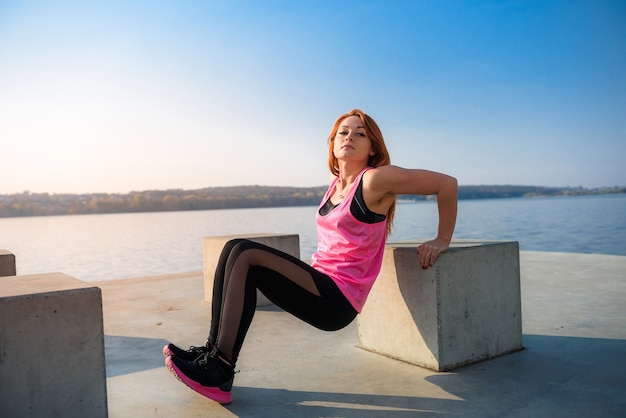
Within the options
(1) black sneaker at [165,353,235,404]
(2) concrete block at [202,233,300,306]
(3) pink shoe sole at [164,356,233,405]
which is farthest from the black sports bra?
(2) concrete block at [202,233,300,306]

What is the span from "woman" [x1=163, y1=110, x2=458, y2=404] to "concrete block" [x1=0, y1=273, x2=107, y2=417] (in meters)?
0.39

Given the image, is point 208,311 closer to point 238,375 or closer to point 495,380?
point 238,375

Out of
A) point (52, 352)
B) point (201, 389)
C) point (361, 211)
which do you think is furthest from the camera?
point (361, 211)

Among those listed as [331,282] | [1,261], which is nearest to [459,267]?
[331,282]

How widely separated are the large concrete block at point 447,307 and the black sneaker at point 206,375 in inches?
49.0

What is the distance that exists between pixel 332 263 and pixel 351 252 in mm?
129

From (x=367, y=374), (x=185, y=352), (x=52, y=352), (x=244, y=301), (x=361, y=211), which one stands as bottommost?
(x=367, y=374)

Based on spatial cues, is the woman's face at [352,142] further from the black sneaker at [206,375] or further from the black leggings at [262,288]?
the black sneaker at [206,375]

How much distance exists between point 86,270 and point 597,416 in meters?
11.1

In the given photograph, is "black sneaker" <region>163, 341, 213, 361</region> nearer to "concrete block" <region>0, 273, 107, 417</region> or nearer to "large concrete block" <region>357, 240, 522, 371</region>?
"concrete block" <region>0, 273, 107, 417</region>

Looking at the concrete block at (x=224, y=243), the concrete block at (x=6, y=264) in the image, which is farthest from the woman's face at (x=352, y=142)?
the concrete block at (x=6, y=264)

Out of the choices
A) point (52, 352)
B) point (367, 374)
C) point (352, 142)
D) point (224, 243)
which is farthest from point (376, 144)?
point (224, 243)

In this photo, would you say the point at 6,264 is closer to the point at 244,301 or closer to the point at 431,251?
the point at 244,301

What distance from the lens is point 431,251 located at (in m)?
3.05
